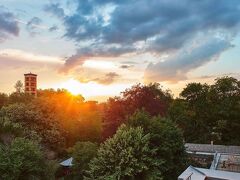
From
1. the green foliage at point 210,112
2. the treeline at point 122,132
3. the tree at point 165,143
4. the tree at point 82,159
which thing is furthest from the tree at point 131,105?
the green foliage at point 210,112

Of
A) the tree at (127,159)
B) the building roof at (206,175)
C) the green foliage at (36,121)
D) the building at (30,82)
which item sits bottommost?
the building roof at (206,175)

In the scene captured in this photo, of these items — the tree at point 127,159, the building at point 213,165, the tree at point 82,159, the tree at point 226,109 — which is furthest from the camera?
the tree at point 226,109

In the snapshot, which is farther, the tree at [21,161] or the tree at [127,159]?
the tree at [127,159]

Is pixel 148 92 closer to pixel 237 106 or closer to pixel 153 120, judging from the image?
pixel 153 120

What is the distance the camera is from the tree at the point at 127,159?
19438mm

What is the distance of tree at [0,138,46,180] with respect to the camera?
18.9 metres

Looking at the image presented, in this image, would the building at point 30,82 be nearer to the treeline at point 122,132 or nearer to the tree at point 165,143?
the treeline at point 122,132

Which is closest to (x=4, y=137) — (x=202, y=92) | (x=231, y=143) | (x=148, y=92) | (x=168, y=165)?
(x=168, y=165)

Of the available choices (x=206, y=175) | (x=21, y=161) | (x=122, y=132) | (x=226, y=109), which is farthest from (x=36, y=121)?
(x=226, y=109)

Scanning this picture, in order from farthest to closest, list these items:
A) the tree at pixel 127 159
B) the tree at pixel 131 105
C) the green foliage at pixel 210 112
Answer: the green foliage at pixel 210 112
the tree at pixel 131 105
the tree at pixel 127 159

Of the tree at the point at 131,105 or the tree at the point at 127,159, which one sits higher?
the tree at the point at 131,105

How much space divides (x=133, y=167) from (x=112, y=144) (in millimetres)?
1675

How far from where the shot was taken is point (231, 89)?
1690 inches

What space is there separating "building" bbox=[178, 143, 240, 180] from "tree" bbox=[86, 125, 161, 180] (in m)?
1.86
